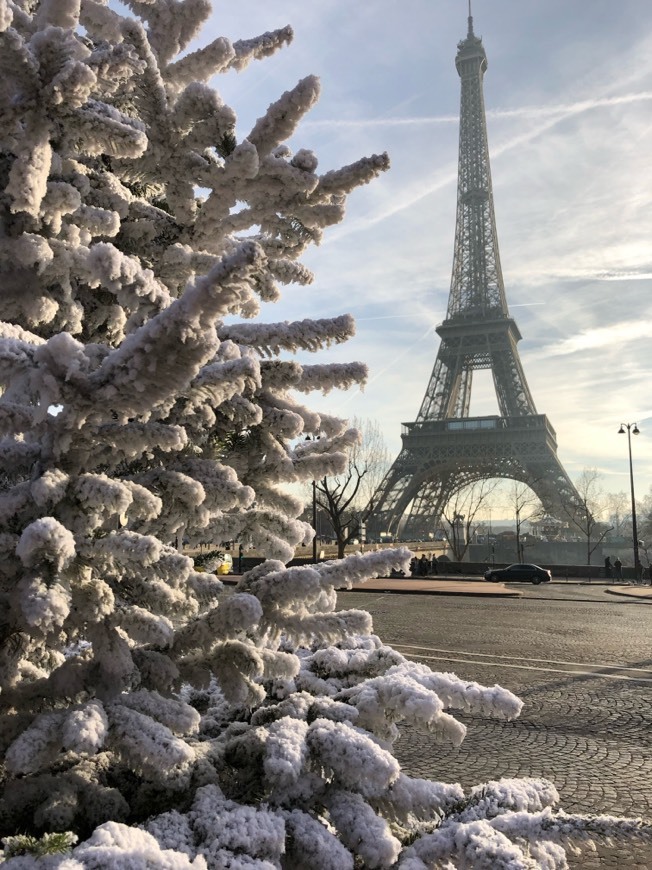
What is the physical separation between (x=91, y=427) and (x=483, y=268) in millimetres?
62592

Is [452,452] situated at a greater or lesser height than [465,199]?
lesser

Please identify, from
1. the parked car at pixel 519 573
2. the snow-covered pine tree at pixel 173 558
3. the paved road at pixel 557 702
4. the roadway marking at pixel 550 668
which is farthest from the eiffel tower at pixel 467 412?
the snow-covered pine tree at pixel 173 558

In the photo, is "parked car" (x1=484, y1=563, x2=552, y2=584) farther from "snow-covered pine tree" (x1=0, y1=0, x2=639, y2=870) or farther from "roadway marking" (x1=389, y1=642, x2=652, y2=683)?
"snow-covered pine tree" (x1=0, y1=0, x2=639, y2=870)

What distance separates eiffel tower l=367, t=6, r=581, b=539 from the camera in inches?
1955

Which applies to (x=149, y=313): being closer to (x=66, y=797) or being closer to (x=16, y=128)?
(x=16, y=128)

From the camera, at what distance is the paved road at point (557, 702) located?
15.3ft

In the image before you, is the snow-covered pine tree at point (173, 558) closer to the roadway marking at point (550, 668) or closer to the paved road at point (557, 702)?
the paved road at point (557, 702)

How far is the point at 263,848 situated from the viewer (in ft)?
6.19

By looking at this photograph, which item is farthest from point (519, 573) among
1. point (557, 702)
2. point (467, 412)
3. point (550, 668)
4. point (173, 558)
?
point (173, 558)

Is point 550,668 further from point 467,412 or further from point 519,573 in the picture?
point 467,412

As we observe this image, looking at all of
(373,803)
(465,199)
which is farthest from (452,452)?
(373,803)

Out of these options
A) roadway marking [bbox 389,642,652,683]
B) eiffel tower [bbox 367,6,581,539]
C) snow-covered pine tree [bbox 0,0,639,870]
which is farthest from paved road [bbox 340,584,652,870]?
eiffel tower [bbox 367,6,581,539]

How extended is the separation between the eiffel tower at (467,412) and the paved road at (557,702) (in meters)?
29.6

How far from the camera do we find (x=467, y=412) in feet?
204
